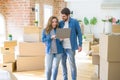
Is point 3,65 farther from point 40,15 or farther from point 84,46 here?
point 84,46

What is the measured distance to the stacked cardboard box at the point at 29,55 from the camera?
5533mm

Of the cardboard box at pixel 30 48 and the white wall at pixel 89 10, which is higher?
the white wall at pixel 89 10

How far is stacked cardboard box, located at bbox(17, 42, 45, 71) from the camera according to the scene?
5.53m

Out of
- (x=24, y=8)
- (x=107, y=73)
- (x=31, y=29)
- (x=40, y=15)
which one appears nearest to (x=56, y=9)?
(x=40, y=15)

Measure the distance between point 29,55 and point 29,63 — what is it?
0.19 metres

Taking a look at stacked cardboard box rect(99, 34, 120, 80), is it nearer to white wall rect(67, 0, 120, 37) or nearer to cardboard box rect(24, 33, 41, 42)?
cardboard box rect(24, 33, 41, 42)

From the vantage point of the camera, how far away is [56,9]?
29.5 ft

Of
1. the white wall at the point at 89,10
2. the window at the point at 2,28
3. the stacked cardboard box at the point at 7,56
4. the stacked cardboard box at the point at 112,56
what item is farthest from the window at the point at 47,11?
the stacked cardboard box at the point at 112,56

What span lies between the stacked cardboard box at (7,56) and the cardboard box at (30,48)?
20 cm

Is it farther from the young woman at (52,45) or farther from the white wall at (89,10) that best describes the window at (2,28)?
the white wall at (89,10)

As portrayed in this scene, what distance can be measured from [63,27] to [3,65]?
6.85 ft

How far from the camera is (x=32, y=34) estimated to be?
5.59 metres

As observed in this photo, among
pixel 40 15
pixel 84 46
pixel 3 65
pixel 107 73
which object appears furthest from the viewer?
pixel 84 46

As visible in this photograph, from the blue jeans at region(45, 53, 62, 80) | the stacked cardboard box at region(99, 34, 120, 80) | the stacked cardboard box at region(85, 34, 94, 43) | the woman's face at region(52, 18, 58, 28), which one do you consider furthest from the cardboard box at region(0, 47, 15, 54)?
the stacked cardboard box at region(85, 34, 94, 43)
